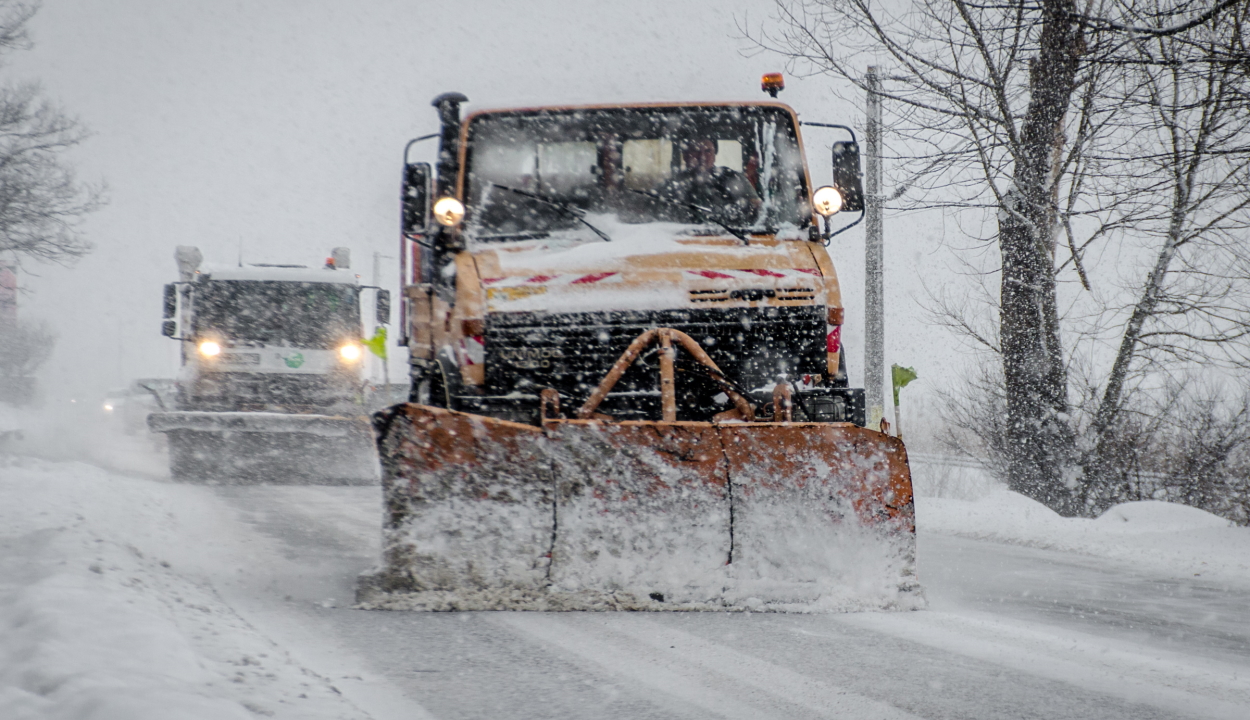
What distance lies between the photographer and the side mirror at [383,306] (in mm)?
12531

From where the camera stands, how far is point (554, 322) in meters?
5.23

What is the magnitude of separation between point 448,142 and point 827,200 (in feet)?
7.68

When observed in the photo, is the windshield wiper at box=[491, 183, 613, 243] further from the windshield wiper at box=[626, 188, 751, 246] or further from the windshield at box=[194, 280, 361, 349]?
the windshield at box=[194, 280, 361, 349]

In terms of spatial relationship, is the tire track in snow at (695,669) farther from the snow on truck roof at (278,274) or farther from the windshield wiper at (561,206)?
the snow on truck roof at (278,274)

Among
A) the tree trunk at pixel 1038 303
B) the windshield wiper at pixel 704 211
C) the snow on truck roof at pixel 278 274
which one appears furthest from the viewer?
the snow on truck roof at pixel 278 274

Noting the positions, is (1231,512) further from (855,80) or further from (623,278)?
(623,278)

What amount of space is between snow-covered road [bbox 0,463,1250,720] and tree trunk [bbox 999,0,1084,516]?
3938 millimetres

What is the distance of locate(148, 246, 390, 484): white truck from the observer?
38.5 feet

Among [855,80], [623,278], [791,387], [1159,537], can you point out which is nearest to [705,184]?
[623,278]

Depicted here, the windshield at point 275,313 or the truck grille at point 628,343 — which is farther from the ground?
the windshield at point 275,313

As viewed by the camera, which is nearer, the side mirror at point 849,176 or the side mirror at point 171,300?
the side mirror at point 849,176

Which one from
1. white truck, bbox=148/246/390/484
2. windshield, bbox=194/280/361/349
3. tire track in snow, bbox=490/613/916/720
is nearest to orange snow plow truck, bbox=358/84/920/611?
tire track in snow, bbox=490/613/916/720

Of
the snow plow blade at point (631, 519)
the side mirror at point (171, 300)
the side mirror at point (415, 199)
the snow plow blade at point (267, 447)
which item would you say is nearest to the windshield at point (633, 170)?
the side mirror at point (415, 199)

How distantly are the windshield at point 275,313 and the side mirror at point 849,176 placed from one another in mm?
7833
